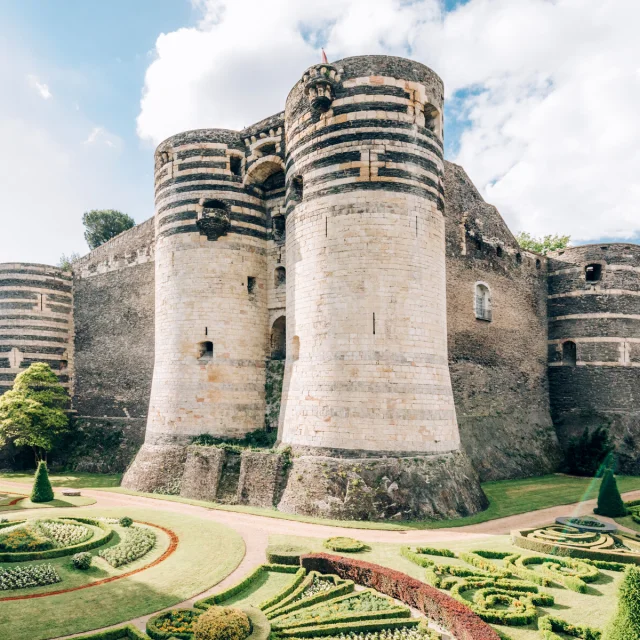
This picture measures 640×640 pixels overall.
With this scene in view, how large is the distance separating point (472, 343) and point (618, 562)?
15375 mm

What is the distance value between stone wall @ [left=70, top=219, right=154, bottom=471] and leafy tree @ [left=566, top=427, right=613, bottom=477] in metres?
24.8

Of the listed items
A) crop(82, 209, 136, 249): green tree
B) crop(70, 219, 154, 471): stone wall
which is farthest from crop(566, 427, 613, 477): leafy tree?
crop(82, 209, 136, 249): green tree

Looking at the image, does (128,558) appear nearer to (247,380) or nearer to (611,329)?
(247,380)

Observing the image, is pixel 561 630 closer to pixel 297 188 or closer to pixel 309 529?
pixel 309 529

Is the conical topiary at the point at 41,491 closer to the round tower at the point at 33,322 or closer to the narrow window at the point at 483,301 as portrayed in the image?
the round tower at the point at 33,322

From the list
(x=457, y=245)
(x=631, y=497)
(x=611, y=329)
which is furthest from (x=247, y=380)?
(x=611, y=329)

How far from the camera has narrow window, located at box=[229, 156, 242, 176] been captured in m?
26.6

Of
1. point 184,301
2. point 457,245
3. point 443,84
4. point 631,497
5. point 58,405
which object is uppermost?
point 443,84

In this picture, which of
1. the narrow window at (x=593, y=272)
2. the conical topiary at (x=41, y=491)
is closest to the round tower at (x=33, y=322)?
the conical topiary at (x=41, y=491)

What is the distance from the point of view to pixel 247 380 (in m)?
25.3

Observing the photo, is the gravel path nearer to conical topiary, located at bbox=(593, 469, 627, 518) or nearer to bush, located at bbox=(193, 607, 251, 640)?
conical topiary, located at bbox=(593, 469, 627, 518)

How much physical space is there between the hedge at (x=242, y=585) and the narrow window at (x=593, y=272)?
2813cm

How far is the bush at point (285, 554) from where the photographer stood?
540 inches

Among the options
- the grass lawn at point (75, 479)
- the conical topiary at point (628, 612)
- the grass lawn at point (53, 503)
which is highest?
the conical topiary at point (628, 612)
